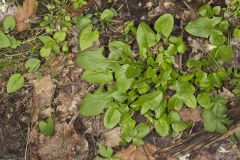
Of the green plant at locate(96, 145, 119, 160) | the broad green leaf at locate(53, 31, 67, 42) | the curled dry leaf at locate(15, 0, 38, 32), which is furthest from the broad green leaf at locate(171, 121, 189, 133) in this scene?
the curled dry leaf at locate(15, 0, 38, 32)

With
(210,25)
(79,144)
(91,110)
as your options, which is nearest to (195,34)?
(210,25)

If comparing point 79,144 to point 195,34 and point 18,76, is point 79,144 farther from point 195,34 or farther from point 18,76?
point 195,34

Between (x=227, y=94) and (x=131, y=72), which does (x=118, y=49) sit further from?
(x=227, y=94)

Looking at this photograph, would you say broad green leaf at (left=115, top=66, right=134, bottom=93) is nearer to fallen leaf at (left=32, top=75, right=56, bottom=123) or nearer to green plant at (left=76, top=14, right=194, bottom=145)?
green plant at (left=76, top=14, right=194, bottom=145)

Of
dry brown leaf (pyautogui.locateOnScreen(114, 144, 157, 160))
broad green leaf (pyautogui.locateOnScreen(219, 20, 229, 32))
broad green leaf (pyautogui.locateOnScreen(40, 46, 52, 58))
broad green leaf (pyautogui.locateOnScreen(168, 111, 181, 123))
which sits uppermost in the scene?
broad green leaf (pyautogui.locateOnScreen(219, 20, 229, 32))

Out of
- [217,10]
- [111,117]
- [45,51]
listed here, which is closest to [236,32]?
[217,10]
